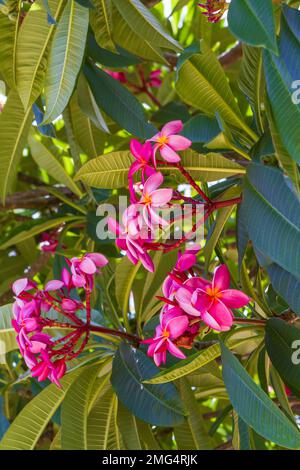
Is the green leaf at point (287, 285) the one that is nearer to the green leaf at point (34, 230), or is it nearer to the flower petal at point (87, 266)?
the flower petal at point (87, 266)

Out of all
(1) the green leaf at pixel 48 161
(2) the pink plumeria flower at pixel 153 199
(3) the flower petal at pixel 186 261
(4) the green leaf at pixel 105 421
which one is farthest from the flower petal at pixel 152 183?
(1) the green leaf at pixel 48 161

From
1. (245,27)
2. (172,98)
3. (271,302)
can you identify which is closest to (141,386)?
(271,302)

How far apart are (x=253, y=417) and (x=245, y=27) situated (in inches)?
16.7

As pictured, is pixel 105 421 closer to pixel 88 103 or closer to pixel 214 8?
pixel 88 103

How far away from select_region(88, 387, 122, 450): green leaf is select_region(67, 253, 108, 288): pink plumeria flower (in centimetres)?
31

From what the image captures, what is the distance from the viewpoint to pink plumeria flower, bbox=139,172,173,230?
36.6 inches

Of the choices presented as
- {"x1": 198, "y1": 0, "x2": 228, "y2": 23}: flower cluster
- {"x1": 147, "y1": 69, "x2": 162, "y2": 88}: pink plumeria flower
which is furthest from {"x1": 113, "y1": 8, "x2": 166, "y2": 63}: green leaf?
{"x1": 147, "y1": 69, "x2": 162, "y2": 88}: pink plumeria flower

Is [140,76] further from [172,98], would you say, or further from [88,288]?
[88,288]

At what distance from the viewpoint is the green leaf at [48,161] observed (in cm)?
174

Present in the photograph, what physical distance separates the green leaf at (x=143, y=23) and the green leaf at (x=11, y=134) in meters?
0.25

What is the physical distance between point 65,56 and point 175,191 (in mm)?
281

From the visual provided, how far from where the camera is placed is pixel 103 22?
1.27 meters

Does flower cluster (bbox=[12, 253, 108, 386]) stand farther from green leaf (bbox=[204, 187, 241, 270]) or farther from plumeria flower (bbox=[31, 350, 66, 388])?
green leaf (bbox=[204, 187, 241, 270])

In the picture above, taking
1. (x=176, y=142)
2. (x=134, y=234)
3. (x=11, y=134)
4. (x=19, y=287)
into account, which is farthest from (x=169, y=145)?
(x=11, y=134)
